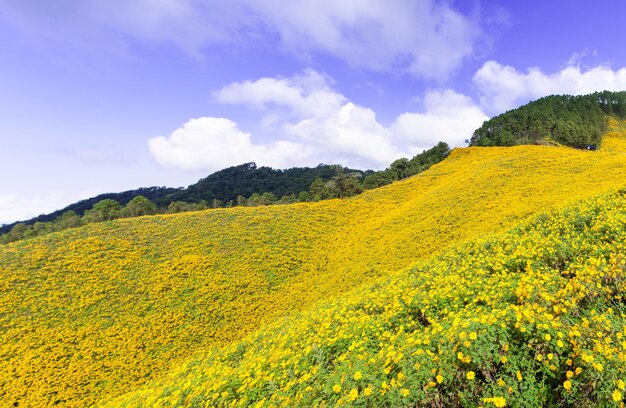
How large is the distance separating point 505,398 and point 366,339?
2.74 metres

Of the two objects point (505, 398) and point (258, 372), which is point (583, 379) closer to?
point (505, 398)

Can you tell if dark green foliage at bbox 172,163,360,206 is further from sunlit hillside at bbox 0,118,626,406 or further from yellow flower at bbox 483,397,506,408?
yellow flower at bbox 483,397,506,408

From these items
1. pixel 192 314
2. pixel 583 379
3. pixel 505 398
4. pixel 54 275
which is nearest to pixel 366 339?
pixel 505 398

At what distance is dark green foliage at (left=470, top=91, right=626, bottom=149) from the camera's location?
2172 inches

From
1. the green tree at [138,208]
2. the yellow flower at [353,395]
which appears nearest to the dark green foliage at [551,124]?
the yellow flower at [353,395]

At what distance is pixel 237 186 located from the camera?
402 feet

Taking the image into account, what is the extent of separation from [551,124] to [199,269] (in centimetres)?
6690

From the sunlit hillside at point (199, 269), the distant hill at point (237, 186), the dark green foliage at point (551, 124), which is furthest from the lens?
the distant hill at point (237, 186)

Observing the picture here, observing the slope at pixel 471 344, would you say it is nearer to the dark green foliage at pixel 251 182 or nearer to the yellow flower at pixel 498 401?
the yellow flower at pixel 498 401

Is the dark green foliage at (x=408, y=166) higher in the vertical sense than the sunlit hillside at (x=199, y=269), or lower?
higher

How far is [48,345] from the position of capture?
13969mm

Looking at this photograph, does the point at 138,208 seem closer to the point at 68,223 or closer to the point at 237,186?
the point at 68,223

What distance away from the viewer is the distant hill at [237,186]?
367 ft

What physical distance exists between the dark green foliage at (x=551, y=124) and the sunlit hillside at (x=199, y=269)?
28708mm
